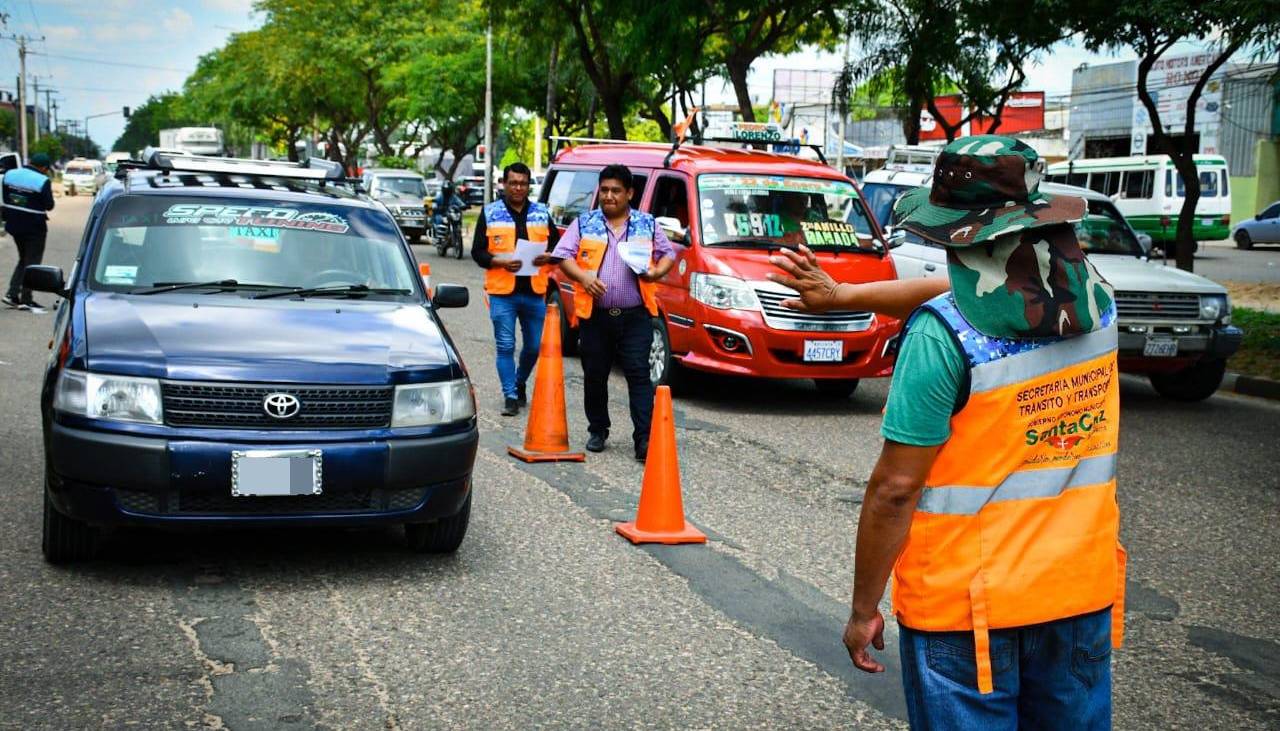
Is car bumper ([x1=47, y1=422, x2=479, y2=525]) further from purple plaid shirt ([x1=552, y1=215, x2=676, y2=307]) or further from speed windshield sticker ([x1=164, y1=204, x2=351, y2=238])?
purple plaid shirt ([x1=552, y1=215, x2=676, y2=307])

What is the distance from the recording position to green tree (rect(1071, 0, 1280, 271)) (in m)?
14.3

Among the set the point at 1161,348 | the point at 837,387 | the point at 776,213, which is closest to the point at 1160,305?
the point at 1161,348

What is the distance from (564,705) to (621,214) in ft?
16.8

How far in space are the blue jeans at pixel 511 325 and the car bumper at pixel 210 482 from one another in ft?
15.2

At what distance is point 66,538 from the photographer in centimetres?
604

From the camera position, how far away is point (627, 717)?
4637 millimetres

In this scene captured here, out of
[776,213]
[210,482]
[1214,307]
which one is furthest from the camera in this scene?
[1214,307]

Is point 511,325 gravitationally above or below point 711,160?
below

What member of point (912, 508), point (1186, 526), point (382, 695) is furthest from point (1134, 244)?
point (912, 508)

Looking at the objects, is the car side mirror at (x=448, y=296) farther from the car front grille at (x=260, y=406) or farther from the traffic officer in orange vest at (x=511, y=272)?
the traffic officer in orange vest at (x=511, y=272)

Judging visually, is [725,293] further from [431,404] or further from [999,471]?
[999,471]

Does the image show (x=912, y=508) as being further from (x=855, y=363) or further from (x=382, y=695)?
(x=855, y=363)

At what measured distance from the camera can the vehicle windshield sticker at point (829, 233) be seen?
12023mm

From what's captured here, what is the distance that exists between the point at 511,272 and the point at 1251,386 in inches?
293
